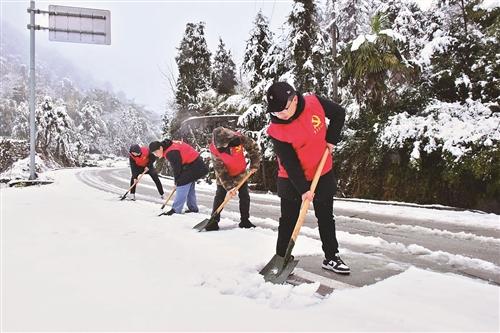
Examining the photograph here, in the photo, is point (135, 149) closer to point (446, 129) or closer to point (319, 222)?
point (319, 222)

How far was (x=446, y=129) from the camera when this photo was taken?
8.02m

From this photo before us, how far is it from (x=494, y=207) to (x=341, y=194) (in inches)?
149

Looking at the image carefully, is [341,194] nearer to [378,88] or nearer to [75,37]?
[378,88]

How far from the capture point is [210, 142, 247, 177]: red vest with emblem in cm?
524

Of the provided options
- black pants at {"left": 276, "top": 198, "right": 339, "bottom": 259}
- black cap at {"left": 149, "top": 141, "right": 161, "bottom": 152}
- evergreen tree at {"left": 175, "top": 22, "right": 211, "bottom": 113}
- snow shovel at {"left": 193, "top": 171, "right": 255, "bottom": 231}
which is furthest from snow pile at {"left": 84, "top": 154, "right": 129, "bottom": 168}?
black pants at {"left": 276, "top": 198, "right": 339, "bottom": 259}

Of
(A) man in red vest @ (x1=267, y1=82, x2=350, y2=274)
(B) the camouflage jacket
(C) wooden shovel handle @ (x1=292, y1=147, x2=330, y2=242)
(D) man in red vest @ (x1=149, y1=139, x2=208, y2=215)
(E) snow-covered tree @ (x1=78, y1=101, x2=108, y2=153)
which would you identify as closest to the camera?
(A) man in red vest @ (x1=267, y1=82, x2=350, y2=274)

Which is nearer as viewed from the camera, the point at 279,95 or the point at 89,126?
the point at 279,95

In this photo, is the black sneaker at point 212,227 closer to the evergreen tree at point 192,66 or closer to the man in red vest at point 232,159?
the man in red vest at point 232,159

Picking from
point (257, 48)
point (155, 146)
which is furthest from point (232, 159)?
point (257, 48)

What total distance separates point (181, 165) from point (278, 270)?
3.69 m

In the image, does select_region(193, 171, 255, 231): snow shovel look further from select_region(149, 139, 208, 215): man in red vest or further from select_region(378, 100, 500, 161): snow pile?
select_region(378, 100, 500, 161): snow pile

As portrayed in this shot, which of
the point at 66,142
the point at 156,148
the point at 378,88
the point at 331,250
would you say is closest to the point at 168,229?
the point at 156,148

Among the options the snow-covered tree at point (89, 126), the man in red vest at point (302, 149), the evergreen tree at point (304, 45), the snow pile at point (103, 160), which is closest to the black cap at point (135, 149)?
the evergreen tree at point (304, 45)

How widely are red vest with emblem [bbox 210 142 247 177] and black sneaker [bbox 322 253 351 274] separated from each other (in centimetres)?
222
